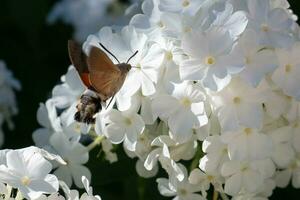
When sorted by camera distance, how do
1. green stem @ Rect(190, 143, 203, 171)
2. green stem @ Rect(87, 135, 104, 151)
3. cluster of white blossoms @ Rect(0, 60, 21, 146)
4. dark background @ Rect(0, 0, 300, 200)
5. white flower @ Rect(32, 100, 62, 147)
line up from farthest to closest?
dark background @ Rect(0, 0, 300, 200)
cluster of white blossoms @ Rect(0, 60, 21, 146)
white flower @ Rect(32, 100, 62, 147)
green stem @ Rect(87, 135, 104, 151)
green stem @ Rect(190, 143, 203, 171)

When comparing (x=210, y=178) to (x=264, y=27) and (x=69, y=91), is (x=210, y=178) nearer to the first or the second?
(x=264, y=27)

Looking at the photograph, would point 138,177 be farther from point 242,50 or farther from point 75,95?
point 242,50

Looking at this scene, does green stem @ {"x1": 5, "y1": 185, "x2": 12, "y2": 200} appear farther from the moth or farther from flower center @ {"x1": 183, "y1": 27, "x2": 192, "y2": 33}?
flower center @ {"x1": 183, "y1": 27, "x2": 192, "y2": 33}

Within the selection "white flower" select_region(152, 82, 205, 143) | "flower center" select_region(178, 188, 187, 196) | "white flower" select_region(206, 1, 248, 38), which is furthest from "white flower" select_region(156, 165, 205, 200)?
"white flower" select_region(206, 1, 248, 38)

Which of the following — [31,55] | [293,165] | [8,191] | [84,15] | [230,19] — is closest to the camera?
[8,191]

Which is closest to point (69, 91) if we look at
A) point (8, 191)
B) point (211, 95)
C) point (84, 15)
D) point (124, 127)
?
point (124, 127)

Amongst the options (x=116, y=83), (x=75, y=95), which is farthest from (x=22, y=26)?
(x=116, y=83)
